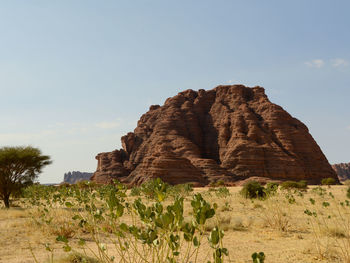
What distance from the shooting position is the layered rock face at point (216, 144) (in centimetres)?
5797

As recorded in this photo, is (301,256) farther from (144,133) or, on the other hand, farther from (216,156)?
(144,133)

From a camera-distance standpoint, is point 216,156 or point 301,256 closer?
point 301,256

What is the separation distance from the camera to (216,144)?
71750 mm

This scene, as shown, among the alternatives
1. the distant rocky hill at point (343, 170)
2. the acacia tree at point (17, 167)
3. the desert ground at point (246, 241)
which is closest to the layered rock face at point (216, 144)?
the acacia tree at point (17, 167)

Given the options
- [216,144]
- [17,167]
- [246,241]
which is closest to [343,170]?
[216,144]

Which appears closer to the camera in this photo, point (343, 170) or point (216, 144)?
point (216, 144)

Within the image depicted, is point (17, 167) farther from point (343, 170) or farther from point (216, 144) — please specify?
point (343, 170)

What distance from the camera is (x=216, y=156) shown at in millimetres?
70125

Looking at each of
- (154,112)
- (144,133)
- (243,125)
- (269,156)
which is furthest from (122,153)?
(269,156)

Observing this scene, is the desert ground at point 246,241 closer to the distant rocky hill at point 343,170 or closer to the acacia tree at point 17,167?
the acacia tree at point 17,167

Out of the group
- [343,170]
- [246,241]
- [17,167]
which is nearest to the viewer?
[246,241]

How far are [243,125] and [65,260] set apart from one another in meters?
65.4

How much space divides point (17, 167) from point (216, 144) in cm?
5492

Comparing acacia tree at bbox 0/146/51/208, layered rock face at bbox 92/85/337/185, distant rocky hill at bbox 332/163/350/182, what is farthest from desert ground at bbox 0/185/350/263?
distant rocky hill at bbox 332/163/350/182
